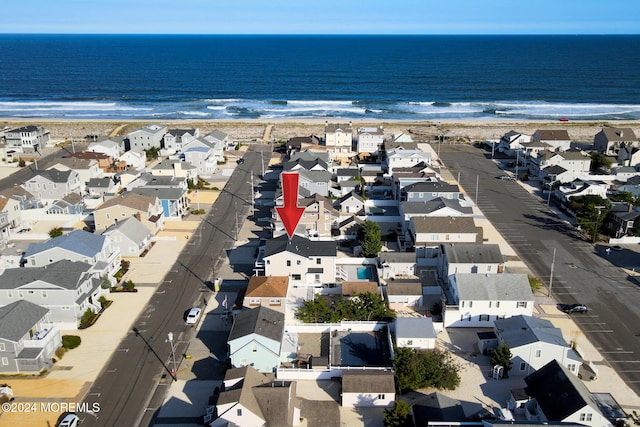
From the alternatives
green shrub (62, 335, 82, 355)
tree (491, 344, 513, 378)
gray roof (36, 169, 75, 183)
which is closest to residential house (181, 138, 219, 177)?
gray roof (36, 169, 75, 183)

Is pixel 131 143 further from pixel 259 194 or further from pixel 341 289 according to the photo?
pixel 341 289

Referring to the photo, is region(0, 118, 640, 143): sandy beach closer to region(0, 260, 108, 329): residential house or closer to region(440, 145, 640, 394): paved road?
region(440, 145, 640, 394): paved road

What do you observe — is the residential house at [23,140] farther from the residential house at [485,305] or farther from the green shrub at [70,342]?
the residential house at [485,305]

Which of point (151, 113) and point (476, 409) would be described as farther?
point (151, 113)

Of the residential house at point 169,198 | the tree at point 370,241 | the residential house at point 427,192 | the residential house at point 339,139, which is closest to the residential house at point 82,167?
the residential house at point 169,198

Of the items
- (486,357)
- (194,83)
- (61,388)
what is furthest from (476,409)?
(194,83)

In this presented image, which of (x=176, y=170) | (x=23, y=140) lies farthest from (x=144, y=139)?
(x=176, y=170)

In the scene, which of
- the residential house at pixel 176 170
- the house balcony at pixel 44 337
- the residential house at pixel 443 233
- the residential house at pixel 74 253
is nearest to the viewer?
the house balcony at pixel 44 337
